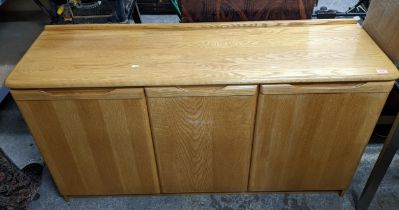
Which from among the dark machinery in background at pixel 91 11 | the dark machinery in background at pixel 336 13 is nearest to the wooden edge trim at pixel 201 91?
the dark machinery in background at pixel 91 11

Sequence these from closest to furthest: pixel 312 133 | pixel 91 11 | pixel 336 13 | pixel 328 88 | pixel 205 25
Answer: pixel 328 88 < pixel 312 133 < pixel 205 25 < pixel 91 11 < pixel 336 13

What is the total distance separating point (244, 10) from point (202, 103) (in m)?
0.56

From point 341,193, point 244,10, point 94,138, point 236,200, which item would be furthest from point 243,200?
point 244,10

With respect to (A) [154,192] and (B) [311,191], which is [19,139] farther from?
(B) [311,191]

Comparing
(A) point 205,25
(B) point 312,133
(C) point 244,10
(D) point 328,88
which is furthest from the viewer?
(C) point 244,10

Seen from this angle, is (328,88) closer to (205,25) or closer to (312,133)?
(312,133)

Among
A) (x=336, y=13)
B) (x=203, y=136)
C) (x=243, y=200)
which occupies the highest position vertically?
(x=336, y=13)

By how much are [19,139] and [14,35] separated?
725 millimetres

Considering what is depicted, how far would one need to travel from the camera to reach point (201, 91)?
3.27ft

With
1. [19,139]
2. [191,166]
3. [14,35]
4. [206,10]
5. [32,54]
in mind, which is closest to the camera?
[32,54]

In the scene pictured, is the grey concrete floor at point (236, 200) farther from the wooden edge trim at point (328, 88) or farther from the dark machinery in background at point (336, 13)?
the dark machinery in background at point (336, 13)

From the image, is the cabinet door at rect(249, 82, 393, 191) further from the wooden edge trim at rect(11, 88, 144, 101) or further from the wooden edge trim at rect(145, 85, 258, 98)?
the wooden edge trim at rect(11, 88, 144, 101)

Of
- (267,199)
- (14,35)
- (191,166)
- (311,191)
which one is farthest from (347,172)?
(14,35)

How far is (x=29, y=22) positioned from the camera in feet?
6.99
